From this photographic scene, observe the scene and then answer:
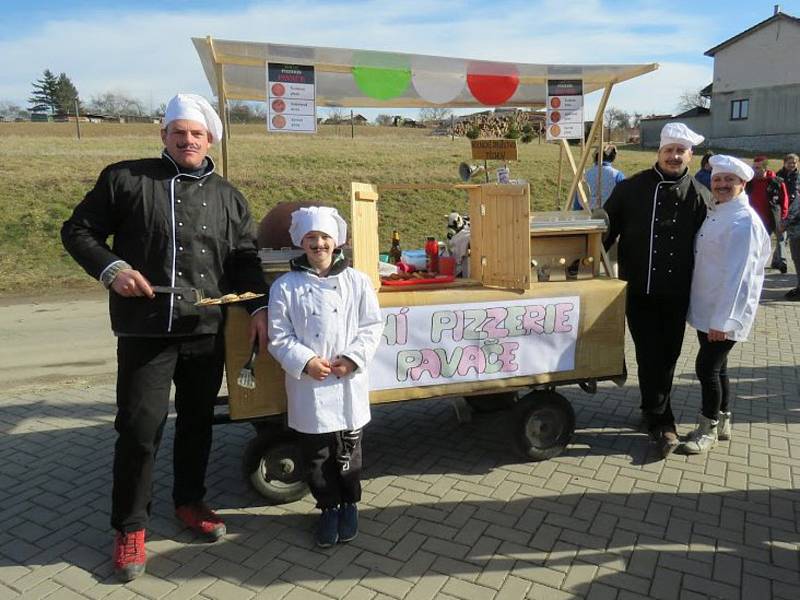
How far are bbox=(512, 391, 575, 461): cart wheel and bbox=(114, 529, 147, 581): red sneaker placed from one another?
2.14m

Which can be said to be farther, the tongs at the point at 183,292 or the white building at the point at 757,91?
the white building at the point at 757,91

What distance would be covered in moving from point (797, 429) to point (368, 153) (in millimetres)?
18642

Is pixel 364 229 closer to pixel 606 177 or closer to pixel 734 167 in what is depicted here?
pixel 734 167

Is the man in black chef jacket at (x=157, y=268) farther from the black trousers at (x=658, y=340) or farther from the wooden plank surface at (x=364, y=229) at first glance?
the black trousers at (x=658, y=340)

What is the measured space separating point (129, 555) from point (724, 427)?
3.62 metres

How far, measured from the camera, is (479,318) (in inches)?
140

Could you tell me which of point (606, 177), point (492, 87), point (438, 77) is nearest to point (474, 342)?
point (438, 77)

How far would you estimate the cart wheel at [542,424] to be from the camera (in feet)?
12.6

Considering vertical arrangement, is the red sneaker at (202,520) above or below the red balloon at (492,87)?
below

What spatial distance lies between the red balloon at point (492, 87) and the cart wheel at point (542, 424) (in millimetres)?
2184

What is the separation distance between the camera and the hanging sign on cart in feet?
11.3

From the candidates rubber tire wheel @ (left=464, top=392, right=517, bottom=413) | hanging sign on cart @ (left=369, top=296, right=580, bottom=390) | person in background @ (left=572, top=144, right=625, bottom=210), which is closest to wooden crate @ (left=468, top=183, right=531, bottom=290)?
hanging sign on cart @ (left=369, top=296, right=580, bottom=390)

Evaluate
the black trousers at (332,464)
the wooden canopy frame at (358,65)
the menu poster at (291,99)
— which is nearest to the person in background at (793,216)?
→ the wooden canopy frame at (358,65)

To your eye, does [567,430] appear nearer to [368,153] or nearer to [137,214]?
[137,214]
